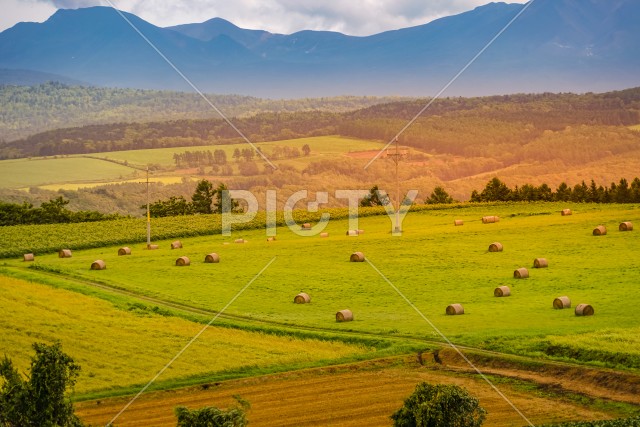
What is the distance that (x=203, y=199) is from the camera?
352 ft

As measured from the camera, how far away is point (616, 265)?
51.9 meters

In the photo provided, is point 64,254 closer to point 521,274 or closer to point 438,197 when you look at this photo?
point 521,274

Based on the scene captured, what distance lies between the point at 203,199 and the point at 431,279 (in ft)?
192

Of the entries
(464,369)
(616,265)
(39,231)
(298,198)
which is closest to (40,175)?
(298,198)

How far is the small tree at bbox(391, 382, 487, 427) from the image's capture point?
2220 cm

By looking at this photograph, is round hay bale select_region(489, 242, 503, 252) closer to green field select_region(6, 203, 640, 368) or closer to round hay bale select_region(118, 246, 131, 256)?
green field select_region(6, 203, 640, 368)

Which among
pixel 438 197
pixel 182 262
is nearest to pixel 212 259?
pixel 182 262

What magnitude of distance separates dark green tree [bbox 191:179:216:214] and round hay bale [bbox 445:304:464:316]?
6565cm

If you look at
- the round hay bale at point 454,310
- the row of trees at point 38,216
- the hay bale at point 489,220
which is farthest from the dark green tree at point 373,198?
the round hay bale at point 454,310

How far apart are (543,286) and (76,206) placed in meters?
95.7

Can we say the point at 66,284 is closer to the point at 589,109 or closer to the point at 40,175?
the point at 40,175

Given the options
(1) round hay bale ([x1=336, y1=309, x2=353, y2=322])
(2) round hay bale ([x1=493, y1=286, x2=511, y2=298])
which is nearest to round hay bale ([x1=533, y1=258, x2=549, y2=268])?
(2) round hay bale ([x1=493, y1=286, x2=511, y2=298])

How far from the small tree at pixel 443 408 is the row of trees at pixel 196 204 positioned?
79.5m

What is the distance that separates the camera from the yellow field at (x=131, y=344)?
34.8 meters
